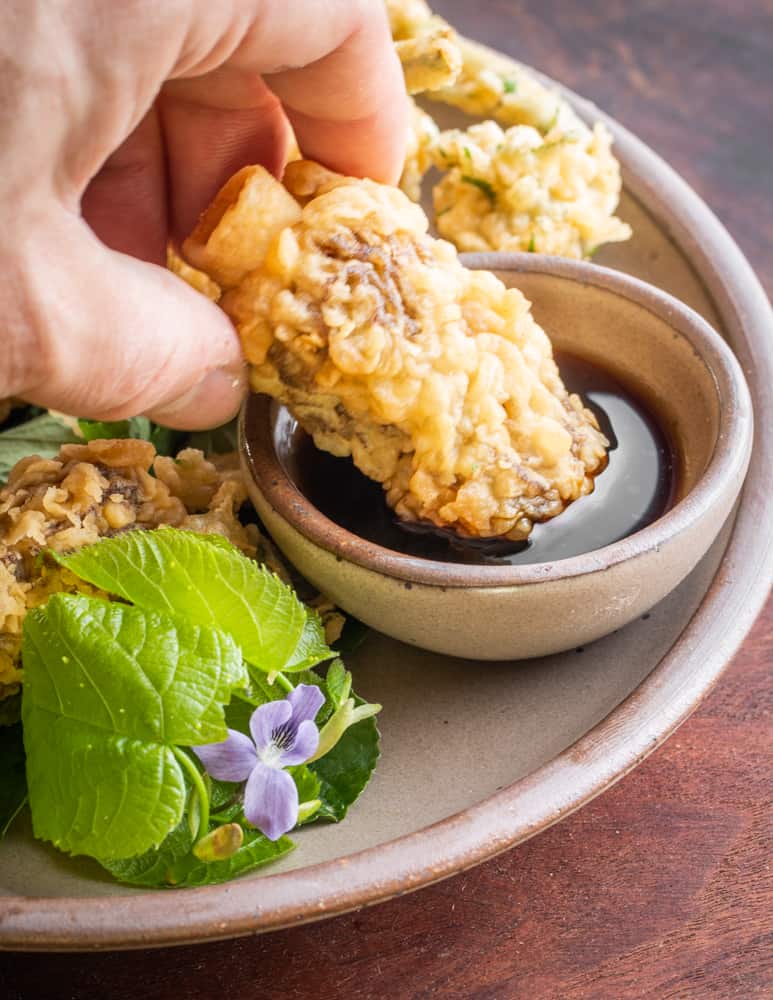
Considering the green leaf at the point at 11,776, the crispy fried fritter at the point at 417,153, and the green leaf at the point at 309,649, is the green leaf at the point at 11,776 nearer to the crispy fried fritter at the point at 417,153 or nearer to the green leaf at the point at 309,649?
the green leaf at the point at 309,649

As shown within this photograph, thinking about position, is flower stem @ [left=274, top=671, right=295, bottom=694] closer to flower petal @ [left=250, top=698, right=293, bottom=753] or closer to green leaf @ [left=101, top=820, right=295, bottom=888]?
flower petal @ [left=250, top=698, right=293, bottom=753]

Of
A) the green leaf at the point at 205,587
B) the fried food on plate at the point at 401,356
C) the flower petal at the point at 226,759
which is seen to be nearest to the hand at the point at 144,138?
the fried food on plate at the point at 401,356

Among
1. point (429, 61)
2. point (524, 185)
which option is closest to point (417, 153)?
point (524, 185)

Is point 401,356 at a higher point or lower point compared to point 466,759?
higher

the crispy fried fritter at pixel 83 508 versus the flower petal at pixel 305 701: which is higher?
the flower petal at pixel 305 701

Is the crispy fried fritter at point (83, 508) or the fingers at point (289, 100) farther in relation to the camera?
the crispy fried fritter at point (83, 508)

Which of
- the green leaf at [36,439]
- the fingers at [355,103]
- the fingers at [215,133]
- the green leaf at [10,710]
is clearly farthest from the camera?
the green leaf at [36,439]

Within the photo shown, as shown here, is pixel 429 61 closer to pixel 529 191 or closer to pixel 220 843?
pixel 529 191
